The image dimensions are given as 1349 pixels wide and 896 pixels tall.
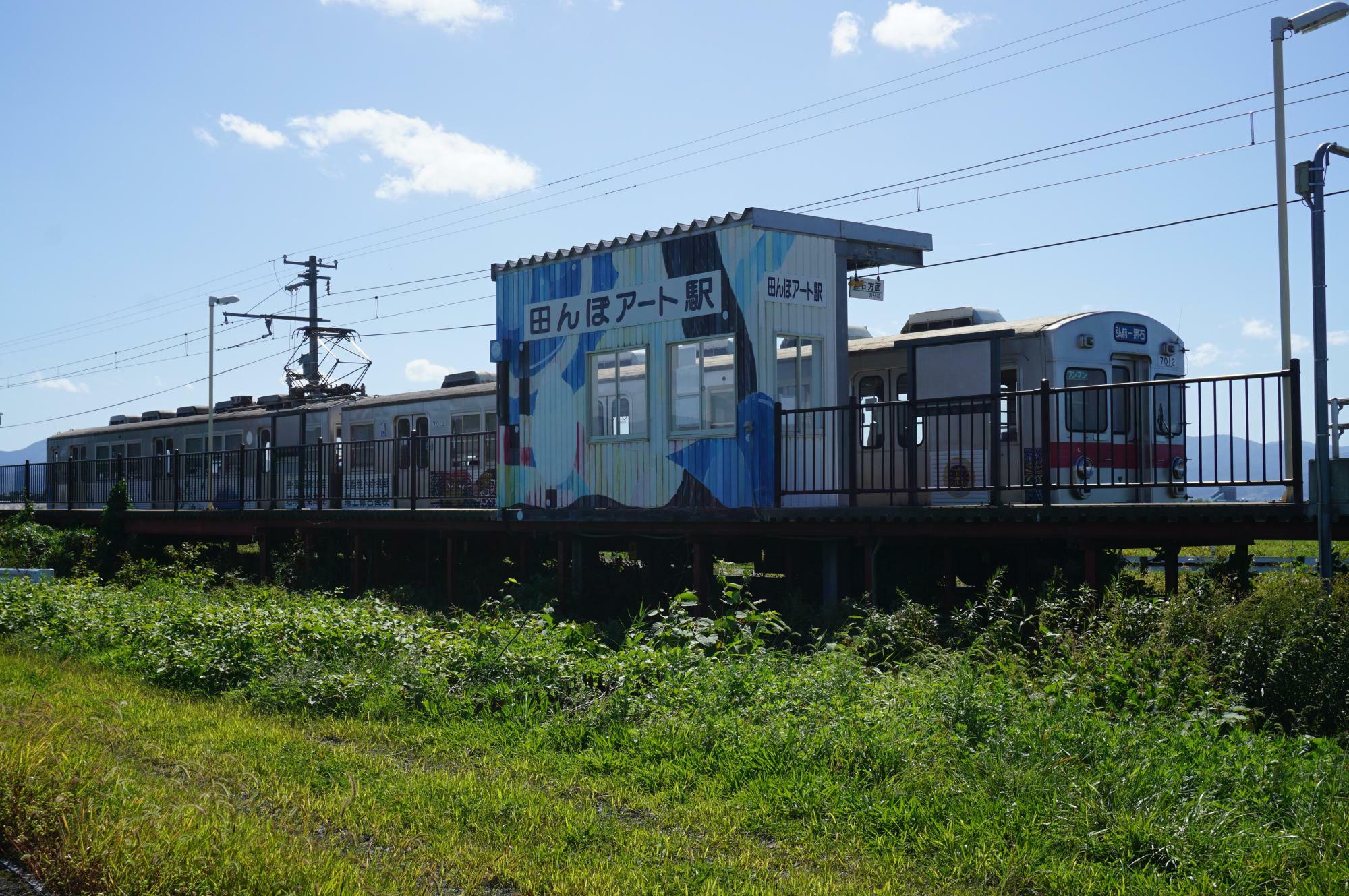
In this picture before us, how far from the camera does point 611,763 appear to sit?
756 cm

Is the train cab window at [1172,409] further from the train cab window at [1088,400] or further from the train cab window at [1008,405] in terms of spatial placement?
the train cab window at [1008,405]

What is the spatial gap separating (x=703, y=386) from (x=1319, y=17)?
8.03 meters

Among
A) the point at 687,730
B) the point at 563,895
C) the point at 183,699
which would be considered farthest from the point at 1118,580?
the point at 183,699

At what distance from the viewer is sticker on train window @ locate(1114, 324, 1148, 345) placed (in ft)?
52.0

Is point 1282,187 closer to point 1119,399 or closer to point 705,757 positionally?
point 1119,399

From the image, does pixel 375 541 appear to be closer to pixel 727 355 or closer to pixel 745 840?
pixel 727 355

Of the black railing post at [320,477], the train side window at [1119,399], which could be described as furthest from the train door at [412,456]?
the train side window at [1119,399]

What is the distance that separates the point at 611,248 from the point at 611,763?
10295mm


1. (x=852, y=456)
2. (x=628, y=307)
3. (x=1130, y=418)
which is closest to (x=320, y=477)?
(x=628, y=307)

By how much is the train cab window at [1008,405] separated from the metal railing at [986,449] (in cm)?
3

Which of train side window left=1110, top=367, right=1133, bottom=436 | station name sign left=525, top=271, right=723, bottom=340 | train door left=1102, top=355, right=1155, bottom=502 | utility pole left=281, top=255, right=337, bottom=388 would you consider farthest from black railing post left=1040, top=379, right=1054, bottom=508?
utility pole left=281, top=255, right=337, bottom=388

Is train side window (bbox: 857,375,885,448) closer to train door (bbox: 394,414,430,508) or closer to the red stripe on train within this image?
the red stripe on train

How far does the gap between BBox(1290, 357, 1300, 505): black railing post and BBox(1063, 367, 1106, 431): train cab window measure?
5.01 meters

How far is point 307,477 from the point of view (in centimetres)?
2419
